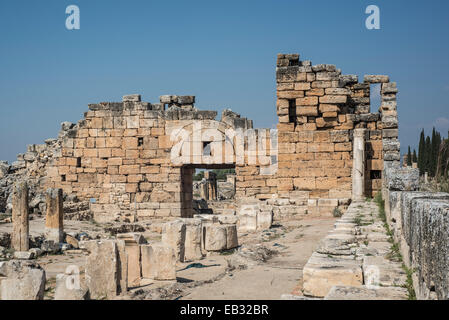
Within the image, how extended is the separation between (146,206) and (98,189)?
1.64 m

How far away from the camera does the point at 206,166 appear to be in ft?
51.2

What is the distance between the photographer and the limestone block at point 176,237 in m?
9.60

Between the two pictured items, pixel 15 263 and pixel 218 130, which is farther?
pixel 218 130

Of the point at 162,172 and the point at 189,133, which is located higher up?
the point at 189,133

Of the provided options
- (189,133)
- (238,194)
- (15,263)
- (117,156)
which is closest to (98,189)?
(117,156)

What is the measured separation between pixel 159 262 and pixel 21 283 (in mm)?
2222

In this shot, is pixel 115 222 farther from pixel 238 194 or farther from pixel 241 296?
pixel 241 296

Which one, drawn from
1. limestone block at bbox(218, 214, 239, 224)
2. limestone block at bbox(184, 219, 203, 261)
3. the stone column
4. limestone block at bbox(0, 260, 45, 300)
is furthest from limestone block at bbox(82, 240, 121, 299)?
limestone block at bbox(218, 214, 239, 224)

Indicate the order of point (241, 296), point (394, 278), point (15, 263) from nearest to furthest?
point (394, 278)
point (15, 263)
point (241, 296)

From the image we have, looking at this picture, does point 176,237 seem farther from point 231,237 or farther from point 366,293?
point 366,293

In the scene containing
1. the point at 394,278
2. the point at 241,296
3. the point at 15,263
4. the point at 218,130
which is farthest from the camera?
the point at 218,130

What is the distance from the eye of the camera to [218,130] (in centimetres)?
1502

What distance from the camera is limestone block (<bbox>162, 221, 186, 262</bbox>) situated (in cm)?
960

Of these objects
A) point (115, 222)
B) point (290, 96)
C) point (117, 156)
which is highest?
point (290, 96)
